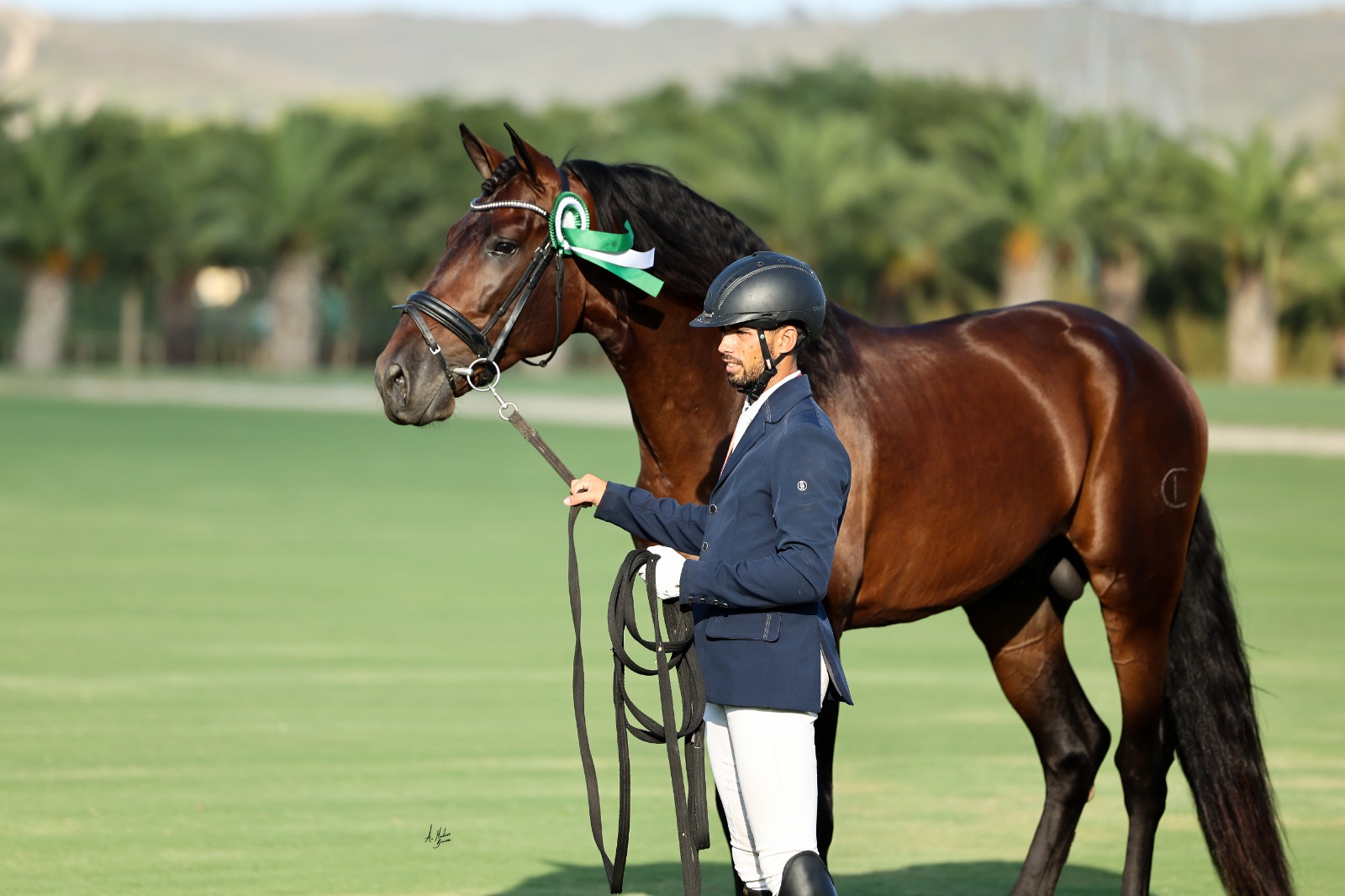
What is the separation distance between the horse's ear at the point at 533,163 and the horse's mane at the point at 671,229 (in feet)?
0.22

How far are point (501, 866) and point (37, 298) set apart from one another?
1915 inches

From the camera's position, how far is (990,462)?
546 cm

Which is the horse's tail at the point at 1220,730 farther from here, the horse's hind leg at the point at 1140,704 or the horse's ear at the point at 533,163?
the horse's ear at the point at 533,163

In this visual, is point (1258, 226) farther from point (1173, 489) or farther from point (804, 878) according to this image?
point (804, 878)

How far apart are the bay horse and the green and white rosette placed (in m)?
0.07

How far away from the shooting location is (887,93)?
7562 centimetres

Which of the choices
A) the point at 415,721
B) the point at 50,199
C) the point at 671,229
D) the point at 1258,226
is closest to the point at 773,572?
the point at 671,229

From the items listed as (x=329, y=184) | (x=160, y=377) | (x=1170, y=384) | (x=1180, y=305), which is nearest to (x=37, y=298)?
(x=160, y=377)

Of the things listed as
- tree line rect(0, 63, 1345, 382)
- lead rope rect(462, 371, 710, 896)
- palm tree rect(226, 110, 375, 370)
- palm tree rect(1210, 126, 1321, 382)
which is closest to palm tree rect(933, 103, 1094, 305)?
tree line rect(0, 63, 1345, 382)

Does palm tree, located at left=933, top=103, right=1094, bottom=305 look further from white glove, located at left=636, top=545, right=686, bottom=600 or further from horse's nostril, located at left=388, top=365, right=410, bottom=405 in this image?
white glove, located at left=636, top=545, right=686, bottom=600

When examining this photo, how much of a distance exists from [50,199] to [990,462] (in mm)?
47131

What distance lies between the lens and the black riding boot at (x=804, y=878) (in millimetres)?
3885

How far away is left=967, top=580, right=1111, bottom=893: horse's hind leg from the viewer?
5910 mm

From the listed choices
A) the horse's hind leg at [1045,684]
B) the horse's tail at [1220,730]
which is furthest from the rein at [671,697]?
the horse's tail at [1220,730]
